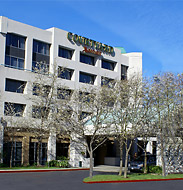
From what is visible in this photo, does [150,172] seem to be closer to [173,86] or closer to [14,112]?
[173,86]

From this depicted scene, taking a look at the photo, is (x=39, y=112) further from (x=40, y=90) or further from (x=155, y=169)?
(x=155, y=169)

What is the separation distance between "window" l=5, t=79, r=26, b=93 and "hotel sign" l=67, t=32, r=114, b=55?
434 inches

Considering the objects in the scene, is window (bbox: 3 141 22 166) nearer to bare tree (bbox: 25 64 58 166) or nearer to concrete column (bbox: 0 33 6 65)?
bare tree (bbox: 25 64 58 166)

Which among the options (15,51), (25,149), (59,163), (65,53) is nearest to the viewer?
(59,163)

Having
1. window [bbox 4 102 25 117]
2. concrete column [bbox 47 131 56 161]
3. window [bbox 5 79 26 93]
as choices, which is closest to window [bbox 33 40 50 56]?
window [bbox 5 79 26 93]

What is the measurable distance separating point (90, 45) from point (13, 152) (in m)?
21.4

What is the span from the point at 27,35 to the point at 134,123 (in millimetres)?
22280

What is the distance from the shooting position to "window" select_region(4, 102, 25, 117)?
39.8 metres

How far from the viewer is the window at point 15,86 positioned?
41.8 m

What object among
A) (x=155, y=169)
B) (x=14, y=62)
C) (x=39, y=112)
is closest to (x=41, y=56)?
(x=14, y=62)

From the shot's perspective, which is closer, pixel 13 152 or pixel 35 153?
pixel 13 152

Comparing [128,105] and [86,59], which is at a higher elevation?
[86,59]

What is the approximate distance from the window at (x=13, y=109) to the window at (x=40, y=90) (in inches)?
104

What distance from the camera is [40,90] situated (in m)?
41.7
